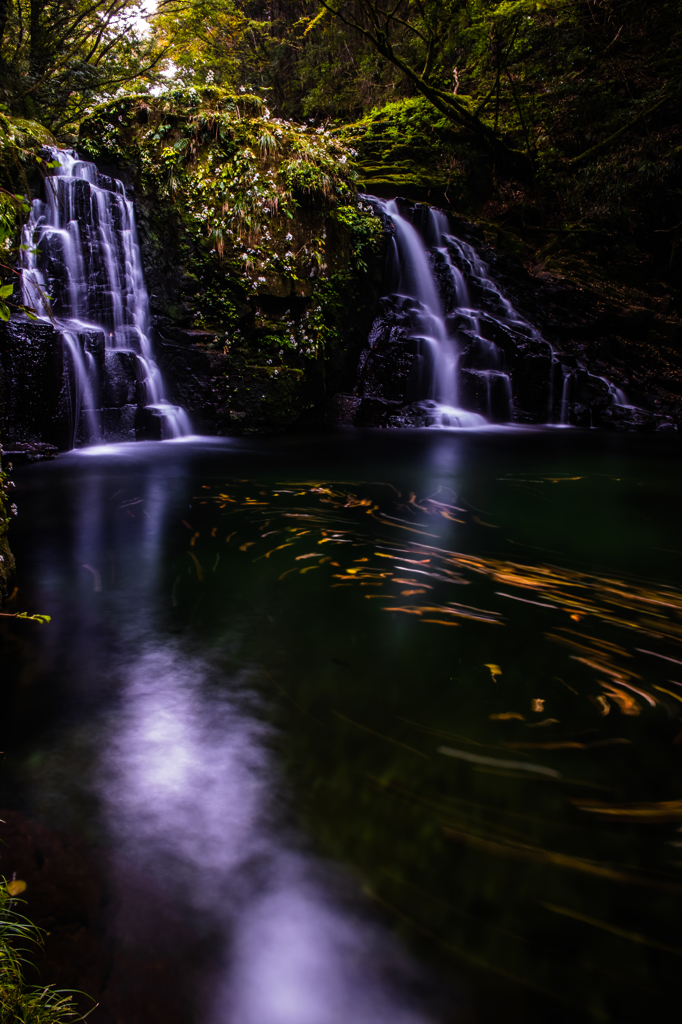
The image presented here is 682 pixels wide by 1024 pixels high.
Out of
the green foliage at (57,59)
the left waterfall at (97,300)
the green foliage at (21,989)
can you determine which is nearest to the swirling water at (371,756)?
the green foliage at (21,989)

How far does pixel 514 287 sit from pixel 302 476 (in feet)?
32.2

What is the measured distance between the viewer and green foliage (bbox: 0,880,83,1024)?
1110mm

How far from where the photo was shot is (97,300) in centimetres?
913

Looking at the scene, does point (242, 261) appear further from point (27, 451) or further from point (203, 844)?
point (203, 844)

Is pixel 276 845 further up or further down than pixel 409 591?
further down

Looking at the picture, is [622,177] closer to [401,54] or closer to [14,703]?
[401,54]

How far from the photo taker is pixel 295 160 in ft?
32.2

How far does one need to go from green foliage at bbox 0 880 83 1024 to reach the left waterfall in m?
7.57

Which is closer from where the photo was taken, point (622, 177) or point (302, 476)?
point (302, 476)

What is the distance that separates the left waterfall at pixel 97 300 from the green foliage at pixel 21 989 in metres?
7.57

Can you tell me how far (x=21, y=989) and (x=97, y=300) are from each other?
9.76 m

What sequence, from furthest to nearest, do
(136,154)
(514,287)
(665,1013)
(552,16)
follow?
(552,16), (514,287), (136,154), (665,1013)

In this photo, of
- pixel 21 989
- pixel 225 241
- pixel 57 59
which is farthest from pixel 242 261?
pixel 57 59

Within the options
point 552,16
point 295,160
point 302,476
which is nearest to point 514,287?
point 295,160
